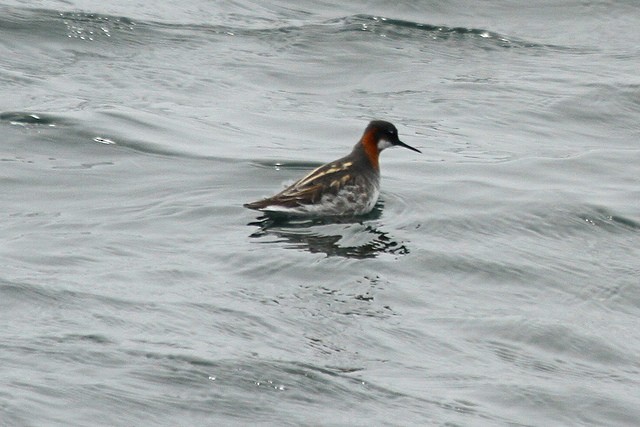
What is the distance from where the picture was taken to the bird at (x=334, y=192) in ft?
36.3

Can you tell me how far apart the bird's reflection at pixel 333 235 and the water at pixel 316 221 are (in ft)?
0.13

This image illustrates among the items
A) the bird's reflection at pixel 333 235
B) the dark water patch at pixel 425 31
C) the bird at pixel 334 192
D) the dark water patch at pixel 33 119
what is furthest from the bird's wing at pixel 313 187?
the dark water patch at pixel 425 31

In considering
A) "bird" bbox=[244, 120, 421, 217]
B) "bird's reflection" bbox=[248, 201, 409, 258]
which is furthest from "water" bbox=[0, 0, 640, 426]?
"bird" bbox=[244, 120, 421, 217]

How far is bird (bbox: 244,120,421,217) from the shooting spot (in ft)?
36.3

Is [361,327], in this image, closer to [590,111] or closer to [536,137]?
[536,137]

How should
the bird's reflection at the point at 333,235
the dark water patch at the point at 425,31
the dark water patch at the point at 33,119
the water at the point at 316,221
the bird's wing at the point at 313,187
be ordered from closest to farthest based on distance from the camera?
the water at the point at 316,221 → the bird's reflection at the point at 333,235 → the bird's wing at the point at 313,187 → the dark water patch at the point at 33,119 → the dark water patch at the point at 425,31

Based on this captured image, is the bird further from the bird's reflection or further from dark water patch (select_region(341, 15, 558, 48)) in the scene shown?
dark water patch (select_region(341, 15, 558, 48))

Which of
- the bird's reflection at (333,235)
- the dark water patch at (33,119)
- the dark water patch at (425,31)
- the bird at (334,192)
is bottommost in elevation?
the dark water patch at (33,119)

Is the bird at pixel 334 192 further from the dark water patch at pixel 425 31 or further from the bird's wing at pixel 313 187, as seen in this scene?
the dark water patch at pixel 425 31

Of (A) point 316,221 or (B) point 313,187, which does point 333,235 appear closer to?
(A) point 316,221

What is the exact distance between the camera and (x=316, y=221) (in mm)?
11305

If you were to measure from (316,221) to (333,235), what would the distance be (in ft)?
1.51

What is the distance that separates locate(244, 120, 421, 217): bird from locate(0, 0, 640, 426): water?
0.58ft

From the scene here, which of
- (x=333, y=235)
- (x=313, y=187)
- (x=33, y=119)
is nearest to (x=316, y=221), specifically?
(x=313, y=187)
